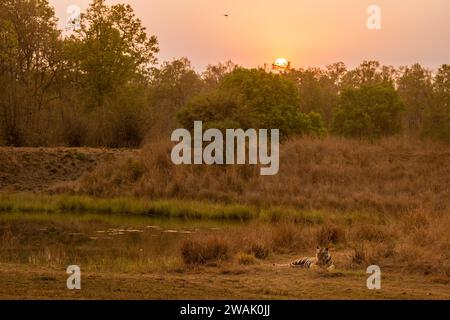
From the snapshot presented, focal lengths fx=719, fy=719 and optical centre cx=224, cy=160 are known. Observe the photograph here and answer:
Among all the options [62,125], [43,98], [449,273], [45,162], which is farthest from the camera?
[43,98]

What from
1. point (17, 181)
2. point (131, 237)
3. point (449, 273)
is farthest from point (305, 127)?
point (449, 273)

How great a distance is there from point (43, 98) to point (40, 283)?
54012 millimetres

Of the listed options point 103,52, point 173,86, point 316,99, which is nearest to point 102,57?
point 103,52

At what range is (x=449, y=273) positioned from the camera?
1590 cm

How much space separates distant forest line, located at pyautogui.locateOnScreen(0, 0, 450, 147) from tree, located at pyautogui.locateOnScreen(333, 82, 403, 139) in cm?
10

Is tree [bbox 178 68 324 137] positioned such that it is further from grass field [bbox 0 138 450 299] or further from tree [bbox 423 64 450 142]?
grass field [bbox 0 138 450 299]

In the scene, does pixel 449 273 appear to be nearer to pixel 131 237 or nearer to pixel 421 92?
pixel 131 237

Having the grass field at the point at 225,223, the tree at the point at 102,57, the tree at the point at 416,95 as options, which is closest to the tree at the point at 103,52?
the tree at the point at 102,57

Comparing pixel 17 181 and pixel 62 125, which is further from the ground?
pixel 62 125

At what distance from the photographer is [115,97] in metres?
63.8

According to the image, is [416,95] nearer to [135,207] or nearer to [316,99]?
[316,99]

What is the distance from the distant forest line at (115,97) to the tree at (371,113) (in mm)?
101

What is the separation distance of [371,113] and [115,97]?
25.8 metres

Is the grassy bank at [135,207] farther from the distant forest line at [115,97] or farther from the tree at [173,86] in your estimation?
the tree at [173,86]
